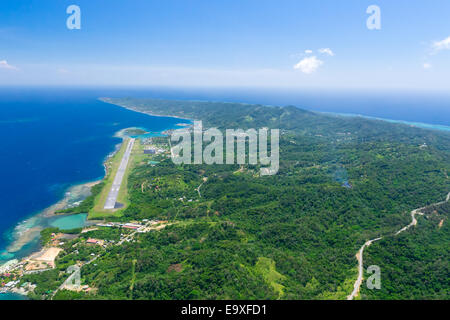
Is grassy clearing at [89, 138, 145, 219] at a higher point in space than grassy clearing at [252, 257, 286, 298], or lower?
higher

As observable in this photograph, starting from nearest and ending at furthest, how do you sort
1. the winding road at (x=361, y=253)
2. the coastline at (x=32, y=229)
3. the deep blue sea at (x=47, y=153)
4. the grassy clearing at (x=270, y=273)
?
1. the winding road at (x=361, y=253)
2. the grassy clearing at (x=270, y=273)
3. the coastline at (x=32, y=229)
4. the deep blue sea at (x=47, y=153)

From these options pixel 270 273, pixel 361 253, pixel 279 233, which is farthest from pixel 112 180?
pixel 361 253

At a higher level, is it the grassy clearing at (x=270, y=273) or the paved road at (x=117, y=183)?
the paved road at (x=117, y=183)

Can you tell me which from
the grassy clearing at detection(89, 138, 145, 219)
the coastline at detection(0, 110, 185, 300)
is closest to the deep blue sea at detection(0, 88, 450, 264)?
the coastline at detection(0, 110, 185, 300)

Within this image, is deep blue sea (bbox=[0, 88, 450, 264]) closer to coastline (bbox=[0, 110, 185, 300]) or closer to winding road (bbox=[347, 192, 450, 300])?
coastline (bbox=[0, 110, 185, 300])

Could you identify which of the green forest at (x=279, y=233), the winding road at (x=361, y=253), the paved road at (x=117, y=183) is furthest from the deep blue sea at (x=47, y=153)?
the winding road at (x=361, y=253)

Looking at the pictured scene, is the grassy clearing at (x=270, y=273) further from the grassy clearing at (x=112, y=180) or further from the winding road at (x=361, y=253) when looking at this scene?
the grassy clearing at (x=112, y=180)

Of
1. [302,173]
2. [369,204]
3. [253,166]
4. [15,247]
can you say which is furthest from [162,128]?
[369,204]

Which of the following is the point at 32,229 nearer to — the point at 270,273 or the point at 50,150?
the point at 270,273

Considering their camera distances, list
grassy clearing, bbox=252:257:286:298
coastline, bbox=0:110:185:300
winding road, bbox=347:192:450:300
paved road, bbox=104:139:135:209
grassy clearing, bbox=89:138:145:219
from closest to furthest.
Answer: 1. winding road, bbox=347:192:450:300
2. grassy clearing, bbox=252:257:286:298
3. coastline, bbox=0:110:185:300
4. grassy clearing, bbox=89:138:145:219
5. paved road, bbox=104:139:135:209

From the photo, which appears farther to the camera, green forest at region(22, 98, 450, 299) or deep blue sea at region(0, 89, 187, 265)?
deep blue sea at region(0, 89, 187, 265)

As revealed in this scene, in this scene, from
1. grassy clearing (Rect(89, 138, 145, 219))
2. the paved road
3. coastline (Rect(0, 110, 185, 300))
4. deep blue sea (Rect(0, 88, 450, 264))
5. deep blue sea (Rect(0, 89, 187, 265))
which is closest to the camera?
coastline (Rect(0, 110, 185, 300))
